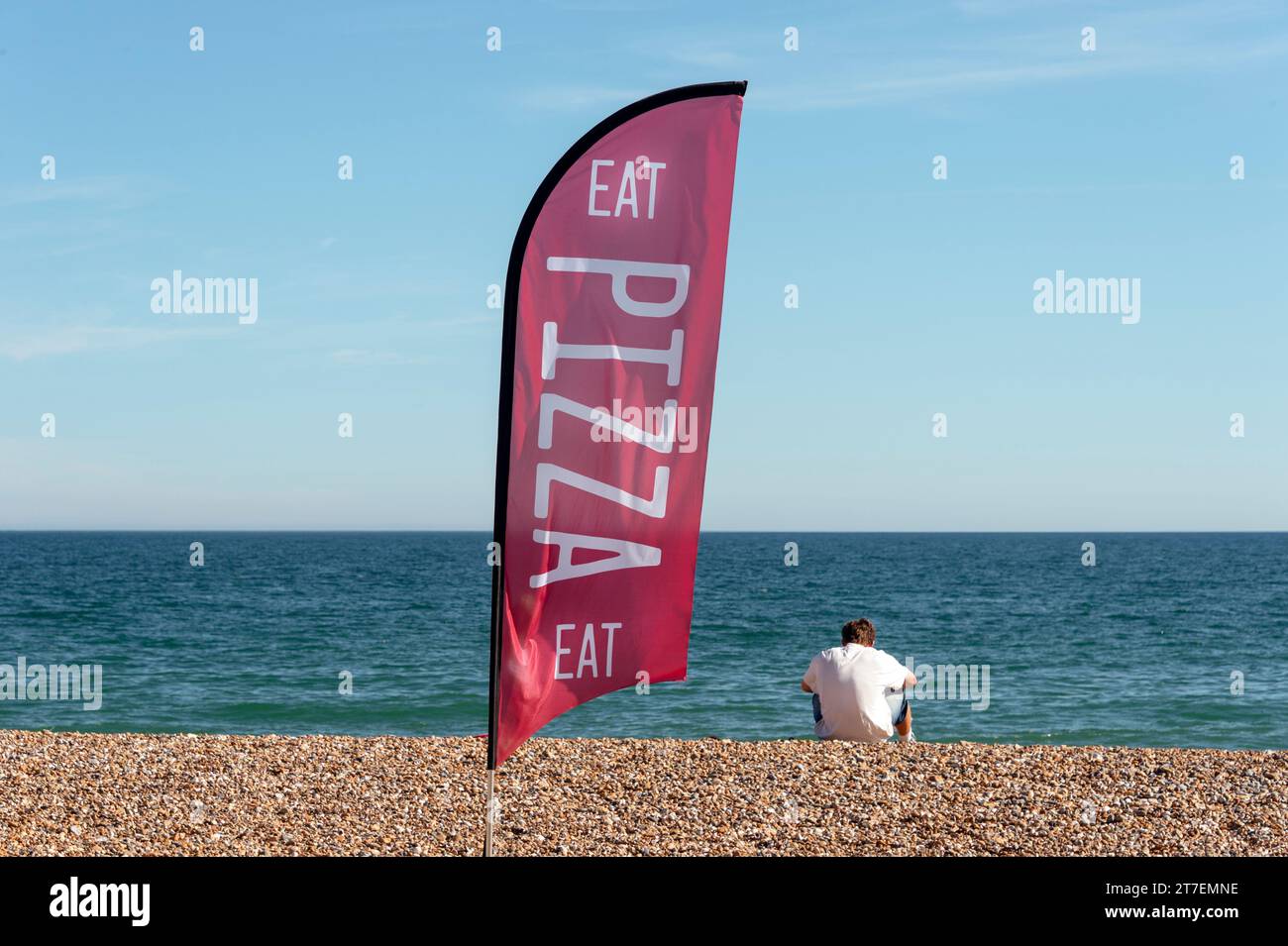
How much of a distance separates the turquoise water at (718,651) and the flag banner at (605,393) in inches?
445

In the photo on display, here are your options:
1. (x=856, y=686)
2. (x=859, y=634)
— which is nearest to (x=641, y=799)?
(x=856, y=686)

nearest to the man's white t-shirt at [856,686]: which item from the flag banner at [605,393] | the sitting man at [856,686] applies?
the sitting man at [856,686]

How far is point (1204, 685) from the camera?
25.5m

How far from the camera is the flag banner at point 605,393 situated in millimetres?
6219

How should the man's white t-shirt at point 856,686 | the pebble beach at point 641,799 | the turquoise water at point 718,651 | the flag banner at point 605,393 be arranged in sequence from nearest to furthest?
the flag banner at point 605,393, the pebble beach at point 641,799, the man's white t-shirt at point 856,686, the turquoise water at point 718,651

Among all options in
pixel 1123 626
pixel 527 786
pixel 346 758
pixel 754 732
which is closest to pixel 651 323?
pixel 527 786

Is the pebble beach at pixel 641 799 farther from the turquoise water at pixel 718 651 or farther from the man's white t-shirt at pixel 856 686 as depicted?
the turquoise water at pixel 718 651

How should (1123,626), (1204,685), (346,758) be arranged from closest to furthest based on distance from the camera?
1. (346,758)
2. (1204,685)
3. (1123,626)

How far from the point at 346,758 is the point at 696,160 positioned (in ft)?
24.2

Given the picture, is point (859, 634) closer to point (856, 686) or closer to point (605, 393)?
point (856, 686)

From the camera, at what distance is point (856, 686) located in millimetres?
11570

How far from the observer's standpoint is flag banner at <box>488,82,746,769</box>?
20.4 feet

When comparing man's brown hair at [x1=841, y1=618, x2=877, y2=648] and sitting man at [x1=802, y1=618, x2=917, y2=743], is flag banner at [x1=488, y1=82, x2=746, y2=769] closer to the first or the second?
sitting man at [x1=802, y1=618, x2=917, y2=743]
